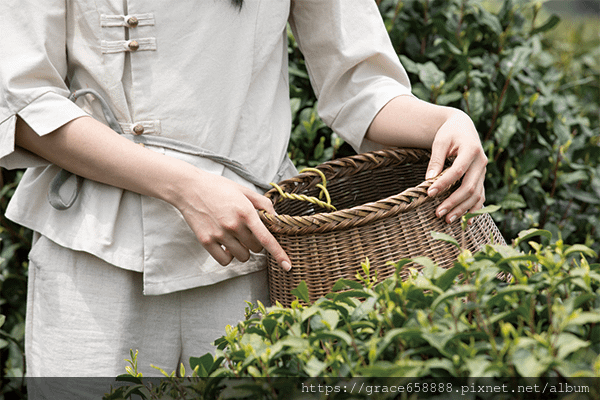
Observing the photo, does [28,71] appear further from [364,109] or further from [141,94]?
[364,109]

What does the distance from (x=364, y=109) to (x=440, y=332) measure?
781mm

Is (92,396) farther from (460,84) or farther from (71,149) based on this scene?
(460,84)

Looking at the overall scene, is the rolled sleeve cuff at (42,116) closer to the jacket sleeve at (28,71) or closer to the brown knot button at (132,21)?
the jacket sleeve at (28,71)

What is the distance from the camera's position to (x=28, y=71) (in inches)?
38.1

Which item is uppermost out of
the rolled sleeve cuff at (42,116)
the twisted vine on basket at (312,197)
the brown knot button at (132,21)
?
the brown knot button at (132,21)

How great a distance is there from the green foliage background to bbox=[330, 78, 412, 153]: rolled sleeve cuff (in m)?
0.40

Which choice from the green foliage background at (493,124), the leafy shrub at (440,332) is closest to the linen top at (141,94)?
the leafy shrub at (440,332)

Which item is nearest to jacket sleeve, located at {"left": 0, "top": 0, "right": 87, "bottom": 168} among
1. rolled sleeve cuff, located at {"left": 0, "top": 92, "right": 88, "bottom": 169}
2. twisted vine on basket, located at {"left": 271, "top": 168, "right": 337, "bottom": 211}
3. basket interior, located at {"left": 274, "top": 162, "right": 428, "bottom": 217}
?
rolled sleeve cuff, located at {"left": 0, "top": 92, "right": 88, "bottom": 169}

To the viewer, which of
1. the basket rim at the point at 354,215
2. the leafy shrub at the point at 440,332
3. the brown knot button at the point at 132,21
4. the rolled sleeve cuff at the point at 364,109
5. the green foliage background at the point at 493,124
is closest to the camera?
the leafy shrub at the point at 440,332

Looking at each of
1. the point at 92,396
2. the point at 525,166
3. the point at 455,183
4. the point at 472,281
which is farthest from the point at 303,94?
the point at 472,281

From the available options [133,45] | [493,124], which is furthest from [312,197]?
[493,124]

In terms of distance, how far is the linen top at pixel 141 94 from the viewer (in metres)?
0.98

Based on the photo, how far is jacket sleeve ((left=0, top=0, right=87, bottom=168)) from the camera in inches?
38.2

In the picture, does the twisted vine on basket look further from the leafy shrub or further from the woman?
the leafy shrub
